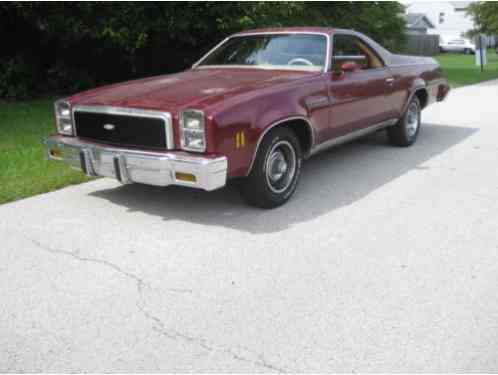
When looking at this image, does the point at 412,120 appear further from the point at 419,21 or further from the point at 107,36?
the point at 419,21

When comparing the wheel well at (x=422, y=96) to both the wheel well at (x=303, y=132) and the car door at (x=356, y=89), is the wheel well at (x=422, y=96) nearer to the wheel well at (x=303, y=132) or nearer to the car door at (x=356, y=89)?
the car door at (x=356, y=89)

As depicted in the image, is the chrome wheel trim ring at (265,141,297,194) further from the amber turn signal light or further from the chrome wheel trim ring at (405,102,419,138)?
the chrome wheel trim ring at (405,102,419,138)

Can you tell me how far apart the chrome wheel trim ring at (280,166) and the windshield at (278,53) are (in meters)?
1.01

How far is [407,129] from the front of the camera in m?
7.48

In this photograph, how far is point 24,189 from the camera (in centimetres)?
544

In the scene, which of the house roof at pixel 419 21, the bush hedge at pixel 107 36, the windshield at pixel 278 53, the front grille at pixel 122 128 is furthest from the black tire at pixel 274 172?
the house roof at pixel 419 21

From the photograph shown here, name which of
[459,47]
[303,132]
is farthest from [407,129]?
[459,47]

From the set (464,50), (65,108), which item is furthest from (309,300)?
(464,50)

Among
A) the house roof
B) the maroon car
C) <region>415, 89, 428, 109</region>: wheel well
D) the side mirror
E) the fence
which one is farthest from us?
the house roof

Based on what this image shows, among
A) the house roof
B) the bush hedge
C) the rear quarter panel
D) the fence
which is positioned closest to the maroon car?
the rear quarter panel

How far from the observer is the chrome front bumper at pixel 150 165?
13.7ft

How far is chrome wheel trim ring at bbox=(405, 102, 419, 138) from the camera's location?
7.46 metres

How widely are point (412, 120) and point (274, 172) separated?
339 centimetres

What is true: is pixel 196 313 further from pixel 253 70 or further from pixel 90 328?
pixel 253 70
